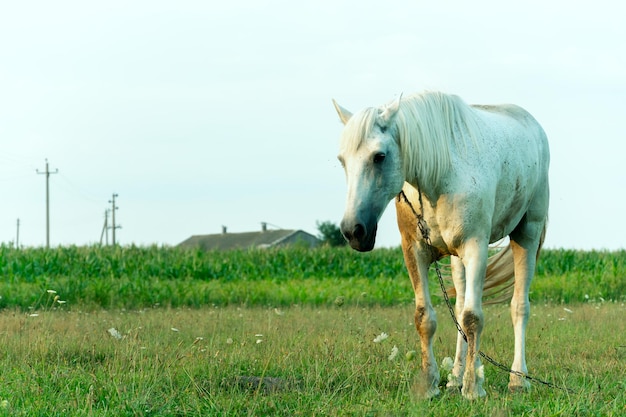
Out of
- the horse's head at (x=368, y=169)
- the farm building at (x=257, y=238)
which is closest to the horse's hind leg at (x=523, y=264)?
the horse's head at (x=368, y=169)

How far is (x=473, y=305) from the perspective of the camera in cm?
610

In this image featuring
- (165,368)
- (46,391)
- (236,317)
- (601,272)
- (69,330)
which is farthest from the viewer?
(601,272)

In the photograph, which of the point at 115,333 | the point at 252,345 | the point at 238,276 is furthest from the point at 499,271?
the point at 238,276

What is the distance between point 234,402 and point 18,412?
4.57 ft

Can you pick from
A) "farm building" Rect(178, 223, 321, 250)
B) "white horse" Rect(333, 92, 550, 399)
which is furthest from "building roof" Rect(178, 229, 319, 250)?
"white horse" Rect(333, 92, 550, 399)

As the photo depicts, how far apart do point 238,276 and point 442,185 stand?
1475cm

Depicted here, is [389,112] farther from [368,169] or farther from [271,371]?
[271,371]

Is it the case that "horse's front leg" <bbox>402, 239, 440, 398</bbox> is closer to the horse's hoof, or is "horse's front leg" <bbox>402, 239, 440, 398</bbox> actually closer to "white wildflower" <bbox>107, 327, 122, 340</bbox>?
the horse's hoof

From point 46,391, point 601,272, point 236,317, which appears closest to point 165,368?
point 46,391

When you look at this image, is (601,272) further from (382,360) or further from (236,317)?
(382,360)

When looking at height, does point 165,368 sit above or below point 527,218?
below

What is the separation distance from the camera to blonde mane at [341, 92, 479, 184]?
553 centimetres

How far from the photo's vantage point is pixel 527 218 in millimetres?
7793

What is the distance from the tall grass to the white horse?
8630 mm
